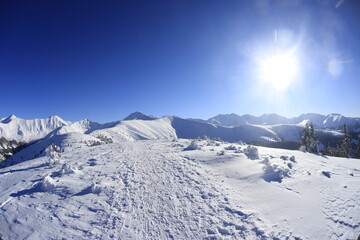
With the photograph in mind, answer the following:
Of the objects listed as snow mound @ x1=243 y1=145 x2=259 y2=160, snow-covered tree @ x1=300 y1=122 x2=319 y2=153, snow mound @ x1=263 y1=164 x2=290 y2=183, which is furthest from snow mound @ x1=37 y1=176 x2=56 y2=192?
snow-covered tree @ x1=300 y1=122 x2=319 y2=153

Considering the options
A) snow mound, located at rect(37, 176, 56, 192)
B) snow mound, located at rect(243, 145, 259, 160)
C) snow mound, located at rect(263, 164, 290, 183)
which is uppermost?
snow mound, located at rect(37, 176, 56, 192)

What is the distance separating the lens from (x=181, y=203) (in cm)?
729

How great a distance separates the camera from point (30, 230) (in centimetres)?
552

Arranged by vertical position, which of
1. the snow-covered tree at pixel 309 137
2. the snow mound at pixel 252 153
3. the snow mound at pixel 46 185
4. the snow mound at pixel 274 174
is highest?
the snow mound at pixel 46 185

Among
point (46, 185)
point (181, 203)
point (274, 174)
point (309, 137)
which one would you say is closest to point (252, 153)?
point (274, 174)

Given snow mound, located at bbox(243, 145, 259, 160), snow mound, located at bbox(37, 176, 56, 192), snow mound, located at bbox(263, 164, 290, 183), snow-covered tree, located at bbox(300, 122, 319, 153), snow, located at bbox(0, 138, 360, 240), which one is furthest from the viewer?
snow-covered tree, located at bbox(300, 122, 319, 153)

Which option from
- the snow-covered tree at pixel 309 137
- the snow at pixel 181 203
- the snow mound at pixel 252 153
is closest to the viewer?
the snow at pixel 181 203

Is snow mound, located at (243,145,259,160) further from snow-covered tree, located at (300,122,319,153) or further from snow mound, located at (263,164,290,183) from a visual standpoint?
snow-covered tree, located at (300,122,319,153)

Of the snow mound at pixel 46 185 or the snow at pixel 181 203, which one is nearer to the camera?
the snow at pixel 181 203

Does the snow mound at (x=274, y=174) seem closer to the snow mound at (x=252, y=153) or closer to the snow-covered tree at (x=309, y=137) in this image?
the snow mound at (x=252, y=153)

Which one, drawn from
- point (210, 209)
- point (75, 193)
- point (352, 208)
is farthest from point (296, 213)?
point (75, 193)

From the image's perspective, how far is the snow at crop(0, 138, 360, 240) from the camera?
18.6ft

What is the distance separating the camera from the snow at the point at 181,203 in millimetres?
5660

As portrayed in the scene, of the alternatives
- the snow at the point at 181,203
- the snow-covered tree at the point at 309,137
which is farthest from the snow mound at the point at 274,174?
the snow-covered tree at the point at 309,137
